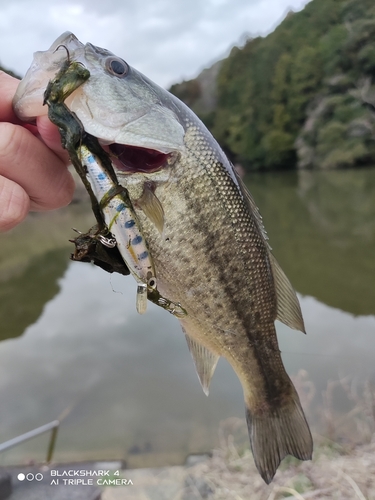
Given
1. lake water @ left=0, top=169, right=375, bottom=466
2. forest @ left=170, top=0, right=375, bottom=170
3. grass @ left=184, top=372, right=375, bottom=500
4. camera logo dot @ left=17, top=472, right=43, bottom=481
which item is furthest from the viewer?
forest @ left=170, top=0, right=375, bottom=170

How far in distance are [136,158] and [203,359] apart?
926 mm

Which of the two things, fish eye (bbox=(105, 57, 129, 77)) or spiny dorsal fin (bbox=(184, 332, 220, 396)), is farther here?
spiny dorsal fin (bbox=(184, 332, 220, 396))

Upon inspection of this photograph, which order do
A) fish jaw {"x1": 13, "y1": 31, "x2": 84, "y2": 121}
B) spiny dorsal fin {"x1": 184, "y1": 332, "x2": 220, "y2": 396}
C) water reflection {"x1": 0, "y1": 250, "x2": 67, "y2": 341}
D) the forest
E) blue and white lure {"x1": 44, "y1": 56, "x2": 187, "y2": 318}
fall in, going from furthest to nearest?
the forest < water reflection {"x1": 0, "y1": 250, "x2": 67, "y2": 341} < spiny dorsal fin {"x1": 184, "y1": 332, "x2": 220, "y2": 396} < fish jaw {"x1": 13, "y1": 31, "x2": 84, "y2": 121} < blue and white lure {"x1": 44, "y1": 56, "x2": 187, "y2": 318}

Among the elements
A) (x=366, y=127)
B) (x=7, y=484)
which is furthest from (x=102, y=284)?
(x=366, y=127)

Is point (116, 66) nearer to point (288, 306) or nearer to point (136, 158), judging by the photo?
point (136, 158)

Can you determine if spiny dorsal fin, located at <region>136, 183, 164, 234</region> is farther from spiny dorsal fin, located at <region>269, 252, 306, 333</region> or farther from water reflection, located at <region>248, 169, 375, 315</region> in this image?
water reflection, located at <region>248, 169, 375, 315</region>

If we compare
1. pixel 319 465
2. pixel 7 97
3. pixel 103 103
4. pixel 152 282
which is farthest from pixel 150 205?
pixel 319 465

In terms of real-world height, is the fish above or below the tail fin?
above

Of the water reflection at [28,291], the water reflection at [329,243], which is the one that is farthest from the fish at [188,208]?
the water reflection at [28,291]

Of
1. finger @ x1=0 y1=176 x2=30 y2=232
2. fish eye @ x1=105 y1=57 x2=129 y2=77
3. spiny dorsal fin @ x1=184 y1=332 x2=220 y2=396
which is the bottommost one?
spiny dorsal fin @ x1=184 y1=332 x2=220 y2=396

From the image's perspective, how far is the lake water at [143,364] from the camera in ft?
15.0

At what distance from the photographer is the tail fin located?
5.90ft

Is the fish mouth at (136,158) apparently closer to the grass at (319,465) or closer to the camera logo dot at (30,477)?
the grass at (319,465)

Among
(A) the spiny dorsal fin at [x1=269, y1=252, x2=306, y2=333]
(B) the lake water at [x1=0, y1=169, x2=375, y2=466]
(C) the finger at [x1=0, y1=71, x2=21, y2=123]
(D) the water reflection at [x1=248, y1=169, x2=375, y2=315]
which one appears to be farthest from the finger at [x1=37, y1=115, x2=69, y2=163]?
(D) the water reflection at [x1=248, y1=169, x2=375, y2=315]
